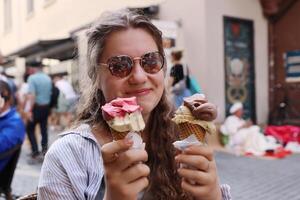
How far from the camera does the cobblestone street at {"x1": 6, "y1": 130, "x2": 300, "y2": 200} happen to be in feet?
16.1

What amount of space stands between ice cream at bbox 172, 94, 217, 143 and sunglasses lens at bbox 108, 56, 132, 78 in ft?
0.81

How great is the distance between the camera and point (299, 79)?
9.19m

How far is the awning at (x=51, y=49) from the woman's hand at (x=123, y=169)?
11.8m

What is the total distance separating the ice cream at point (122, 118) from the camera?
116 centimetres

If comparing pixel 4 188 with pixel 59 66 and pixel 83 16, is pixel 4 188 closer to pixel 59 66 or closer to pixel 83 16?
pixel 83 16

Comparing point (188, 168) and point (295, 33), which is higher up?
point (295, 33)

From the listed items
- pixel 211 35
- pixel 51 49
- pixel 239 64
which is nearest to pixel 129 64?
pixel 211 35

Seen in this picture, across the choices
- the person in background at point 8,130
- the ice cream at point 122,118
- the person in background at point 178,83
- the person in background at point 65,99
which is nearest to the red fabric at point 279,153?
the person in background at point 178,83

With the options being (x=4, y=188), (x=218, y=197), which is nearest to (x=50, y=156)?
(x=218, y=197)

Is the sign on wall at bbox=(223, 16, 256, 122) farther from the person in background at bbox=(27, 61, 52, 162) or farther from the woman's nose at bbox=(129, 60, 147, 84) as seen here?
the woman's nose at bbox=(129, 60, 147, 84)

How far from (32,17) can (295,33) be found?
12.8 meters

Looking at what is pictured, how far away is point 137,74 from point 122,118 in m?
0.30

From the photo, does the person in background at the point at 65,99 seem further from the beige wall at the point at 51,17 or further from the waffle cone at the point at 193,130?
the waffle cone at the point at 193,130

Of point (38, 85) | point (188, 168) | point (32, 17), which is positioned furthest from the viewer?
point (32, 17)
